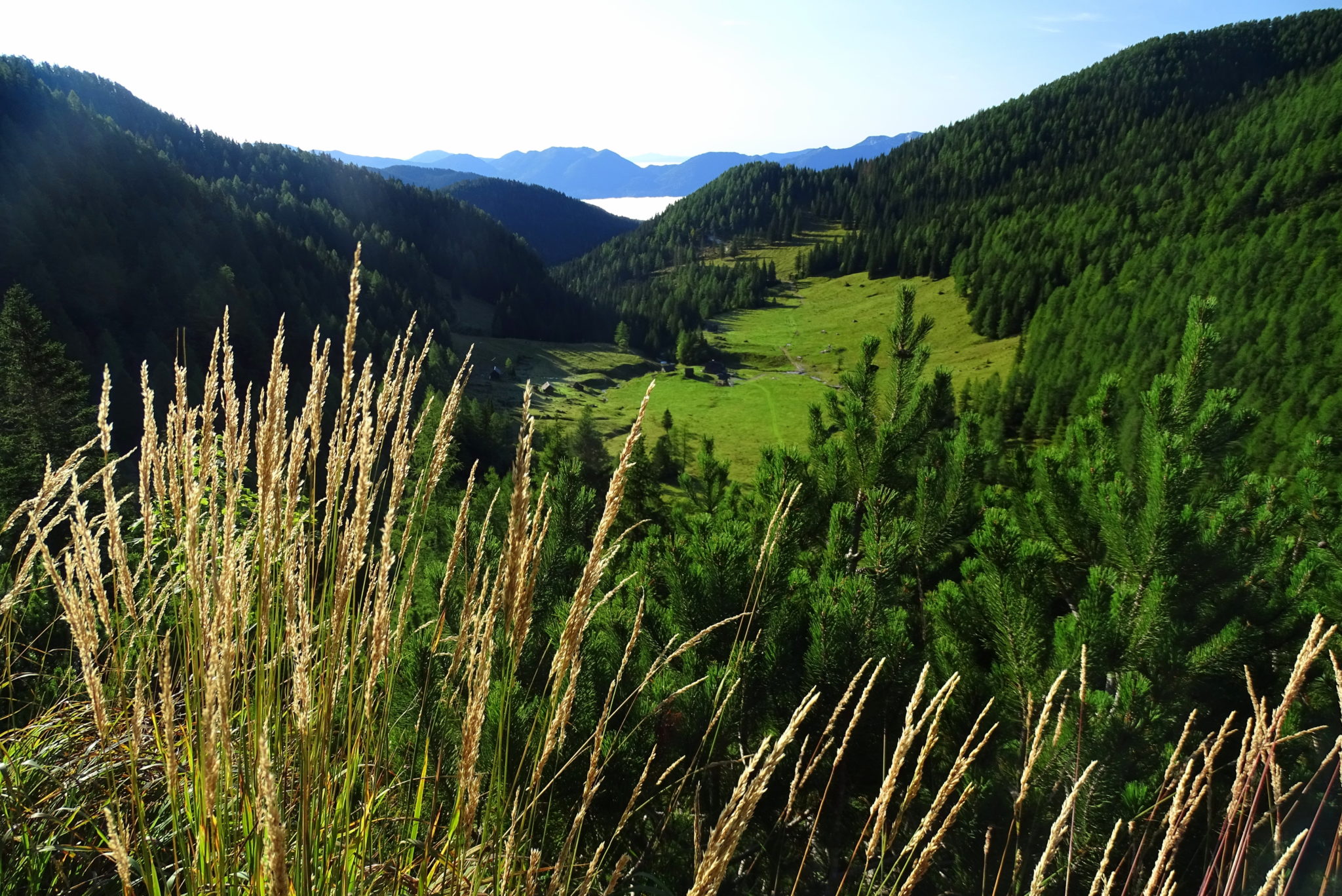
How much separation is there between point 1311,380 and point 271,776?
49.6 metres

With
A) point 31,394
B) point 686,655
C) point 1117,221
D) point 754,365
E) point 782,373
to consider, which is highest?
point 1117,221

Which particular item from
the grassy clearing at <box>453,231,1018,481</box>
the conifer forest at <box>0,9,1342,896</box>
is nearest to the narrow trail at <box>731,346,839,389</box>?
the grassy clearing at <box>453,231,1018,481</box>

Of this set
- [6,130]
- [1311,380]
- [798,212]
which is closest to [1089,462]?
[1311,380]

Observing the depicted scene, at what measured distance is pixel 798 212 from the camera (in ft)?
574

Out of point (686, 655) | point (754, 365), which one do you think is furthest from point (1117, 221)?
point (686, 655)

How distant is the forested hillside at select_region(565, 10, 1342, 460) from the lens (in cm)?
5047

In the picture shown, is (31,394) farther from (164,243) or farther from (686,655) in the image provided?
(164,243)

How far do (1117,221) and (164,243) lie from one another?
123 meters

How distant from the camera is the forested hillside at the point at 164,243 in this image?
5994 centimetres

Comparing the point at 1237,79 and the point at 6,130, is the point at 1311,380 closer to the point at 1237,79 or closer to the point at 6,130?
the point at 6,130

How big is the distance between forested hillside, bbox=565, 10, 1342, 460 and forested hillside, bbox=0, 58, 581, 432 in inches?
1757

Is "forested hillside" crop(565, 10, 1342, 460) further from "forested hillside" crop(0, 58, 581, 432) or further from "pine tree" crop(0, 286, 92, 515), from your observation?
"forested hillside" crop(0, 58, 581, 432)

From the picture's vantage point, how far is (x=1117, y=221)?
95.4m

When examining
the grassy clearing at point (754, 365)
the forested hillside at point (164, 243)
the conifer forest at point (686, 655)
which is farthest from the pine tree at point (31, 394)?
the grassy clearing at point (754, 365)
